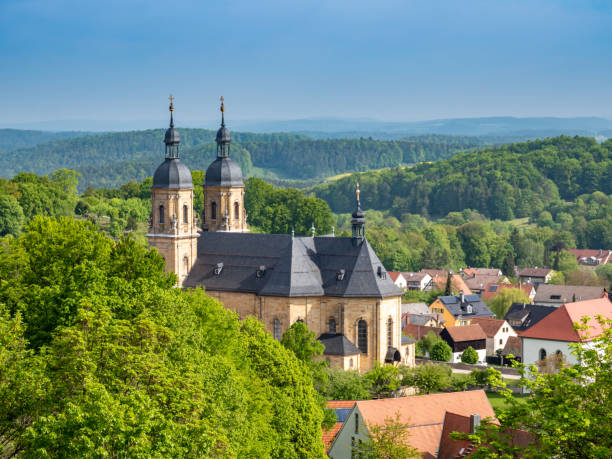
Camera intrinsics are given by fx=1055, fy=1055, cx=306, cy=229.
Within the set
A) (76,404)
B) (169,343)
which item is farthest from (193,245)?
(76,404)

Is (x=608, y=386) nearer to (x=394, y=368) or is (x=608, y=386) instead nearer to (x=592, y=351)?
(x=592, y=351)

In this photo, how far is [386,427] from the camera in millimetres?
48156

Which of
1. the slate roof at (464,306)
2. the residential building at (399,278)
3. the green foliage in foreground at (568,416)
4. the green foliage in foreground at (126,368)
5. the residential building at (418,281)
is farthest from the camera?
the residential building at (418,281)

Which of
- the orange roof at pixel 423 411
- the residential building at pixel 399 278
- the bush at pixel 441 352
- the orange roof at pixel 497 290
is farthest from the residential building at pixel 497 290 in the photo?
the orange roof at pixel 423 411

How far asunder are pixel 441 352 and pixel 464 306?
25543 mm

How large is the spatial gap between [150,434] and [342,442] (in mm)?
22245

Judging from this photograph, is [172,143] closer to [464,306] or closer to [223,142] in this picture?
[223,142]

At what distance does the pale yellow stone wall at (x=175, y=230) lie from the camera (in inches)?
3056

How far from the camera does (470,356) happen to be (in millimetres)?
91125

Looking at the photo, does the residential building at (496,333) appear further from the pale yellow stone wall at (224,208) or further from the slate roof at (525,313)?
the pale yellow stone wall at (224,208)

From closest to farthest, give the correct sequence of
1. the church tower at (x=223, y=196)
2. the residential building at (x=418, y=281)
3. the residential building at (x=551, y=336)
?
1. the residential building at (x=551, y=336)
2. the church tower at (x=223, y=196)
3. the residential building at (x=418, y=281)

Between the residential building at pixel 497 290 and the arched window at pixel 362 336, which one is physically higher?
the arched window at pixel 362 336

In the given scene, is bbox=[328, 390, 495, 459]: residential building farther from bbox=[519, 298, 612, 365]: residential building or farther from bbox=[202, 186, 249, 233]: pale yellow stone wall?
bbox=[202, 186, 249, 233]: pale yellow stone wall

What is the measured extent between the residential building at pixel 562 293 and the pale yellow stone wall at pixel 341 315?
55.1 meters
